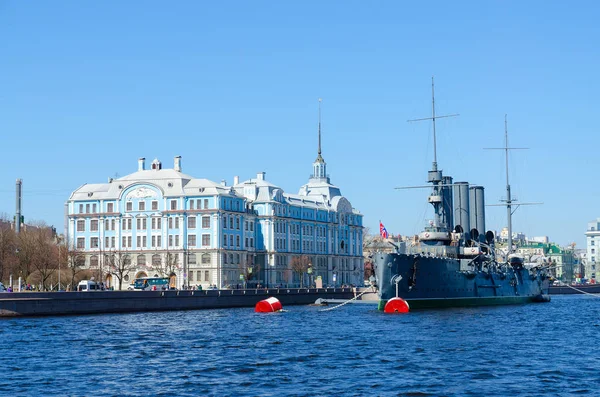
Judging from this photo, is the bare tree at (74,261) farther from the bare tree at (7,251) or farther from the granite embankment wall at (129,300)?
the granite embankment wall at (129,300)

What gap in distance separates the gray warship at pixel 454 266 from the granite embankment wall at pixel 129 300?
55.1 ft

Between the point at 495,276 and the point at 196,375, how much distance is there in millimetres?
65034

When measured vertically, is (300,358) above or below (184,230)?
below

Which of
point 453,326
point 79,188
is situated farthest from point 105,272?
point 453,326

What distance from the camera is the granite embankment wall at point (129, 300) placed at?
7262cm

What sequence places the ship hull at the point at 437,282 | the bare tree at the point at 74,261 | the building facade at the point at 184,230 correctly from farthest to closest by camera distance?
1. the building facade at the point at 184,230
2. the bare tree at the point at 74,261
3. the ship hull at the point at 437,282

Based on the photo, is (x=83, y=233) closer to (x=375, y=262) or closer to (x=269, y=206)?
(x=269, y=206)

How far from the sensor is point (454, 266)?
8781cm

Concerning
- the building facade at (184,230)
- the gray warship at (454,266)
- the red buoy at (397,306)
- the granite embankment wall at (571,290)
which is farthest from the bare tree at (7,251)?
the granite embankment wall at (571,290)

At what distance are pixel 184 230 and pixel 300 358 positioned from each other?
86.3 m

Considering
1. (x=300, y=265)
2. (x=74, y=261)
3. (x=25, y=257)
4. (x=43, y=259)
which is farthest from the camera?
(x=300, y=265)

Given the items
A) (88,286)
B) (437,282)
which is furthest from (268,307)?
(88,286)

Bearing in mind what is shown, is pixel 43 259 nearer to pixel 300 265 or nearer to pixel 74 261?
pixel 74 261

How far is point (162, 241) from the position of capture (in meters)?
129
